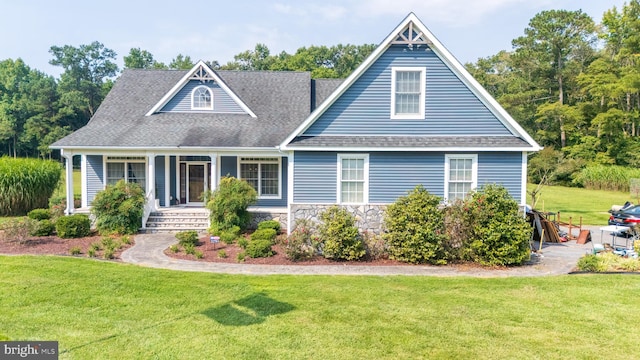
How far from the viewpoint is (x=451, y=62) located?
1225 cm

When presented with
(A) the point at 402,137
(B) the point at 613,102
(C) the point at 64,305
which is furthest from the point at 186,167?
(B) the point at 613,102

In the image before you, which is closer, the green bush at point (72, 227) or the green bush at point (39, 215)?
the green bush at point (72, 227)

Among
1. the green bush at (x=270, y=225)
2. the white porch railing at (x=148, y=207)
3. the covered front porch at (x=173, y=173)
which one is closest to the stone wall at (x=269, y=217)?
the green bush at (x=270, y=225)

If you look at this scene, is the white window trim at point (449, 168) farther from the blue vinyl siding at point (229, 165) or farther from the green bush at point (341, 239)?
the blue vinyl siding at point (229, 165)

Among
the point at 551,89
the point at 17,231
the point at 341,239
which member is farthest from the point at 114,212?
the point at 551,89

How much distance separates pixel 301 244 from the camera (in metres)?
11.1

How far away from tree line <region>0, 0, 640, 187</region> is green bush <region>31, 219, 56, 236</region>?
84.9ft

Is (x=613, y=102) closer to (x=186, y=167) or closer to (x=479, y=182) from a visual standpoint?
(x=479, y=182)

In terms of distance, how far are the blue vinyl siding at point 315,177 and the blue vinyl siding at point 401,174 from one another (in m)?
1.23

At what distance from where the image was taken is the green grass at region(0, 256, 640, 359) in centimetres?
559

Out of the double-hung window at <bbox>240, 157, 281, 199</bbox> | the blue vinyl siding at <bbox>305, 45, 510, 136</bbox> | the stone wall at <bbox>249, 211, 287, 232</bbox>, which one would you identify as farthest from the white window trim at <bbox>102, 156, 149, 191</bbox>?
the blue vinyl siding at <bbox>305, 45, 510, 136</bbox>

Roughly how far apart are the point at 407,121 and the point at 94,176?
13.7 m

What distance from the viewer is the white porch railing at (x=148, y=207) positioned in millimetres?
14977

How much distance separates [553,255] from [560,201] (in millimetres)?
18875
